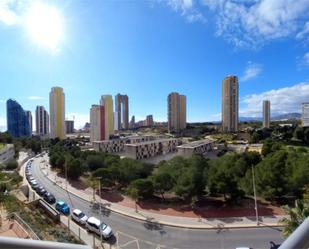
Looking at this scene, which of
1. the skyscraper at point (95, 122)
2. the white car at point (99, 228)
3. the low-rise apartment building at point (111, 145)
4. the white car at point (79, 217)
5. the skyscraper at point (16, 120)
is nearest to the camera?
the white car at point (99, 228)

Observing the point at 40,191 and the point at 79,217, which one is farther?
the point at 40,191

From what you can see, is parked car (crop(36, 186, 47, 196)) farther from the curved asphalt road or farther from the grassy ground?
the curved asphalt road

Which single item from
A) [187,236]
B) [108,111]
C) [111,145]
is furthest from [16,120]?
[187,236]

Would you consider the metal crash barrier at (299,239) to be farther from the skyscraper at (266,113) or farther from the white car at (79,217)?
the skyscraper at (266,113)

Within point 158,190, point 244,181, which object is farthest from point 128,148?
point 244,181

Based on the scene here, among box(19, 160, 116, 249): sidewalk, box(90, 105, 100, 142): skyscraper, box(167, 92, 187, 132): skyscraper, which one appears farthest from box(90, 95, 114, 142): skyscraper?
box(19, 160, 116, 249): sidewalk

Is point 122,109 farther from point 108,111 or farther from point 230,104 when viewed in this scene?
point 230,104

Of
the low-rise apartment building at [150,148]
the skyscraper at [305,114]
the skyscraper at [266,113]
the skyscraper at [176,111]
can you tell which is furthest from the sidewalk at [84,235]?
the skyscraper at [266,113]
